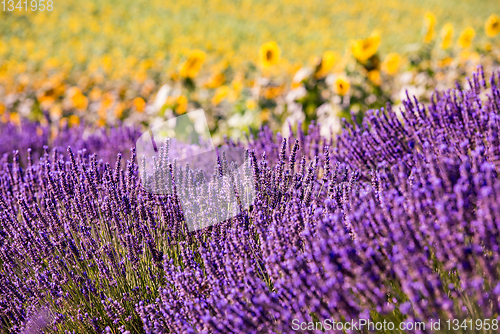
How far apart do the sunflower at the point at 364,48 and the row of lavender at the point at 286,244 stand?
199 cm

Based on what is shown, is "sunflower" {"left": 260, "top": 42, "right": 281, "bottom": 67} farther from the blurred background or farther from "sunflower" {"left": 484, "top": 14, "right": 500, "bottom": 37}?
"sunflower" {"left": 484, "top": 14, "right": 500, "bottom": 37}

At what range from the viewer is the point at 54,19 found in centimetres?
1549

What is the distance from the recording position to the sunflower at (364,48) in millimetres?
4363

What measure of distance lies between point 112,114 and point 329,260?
616 cm

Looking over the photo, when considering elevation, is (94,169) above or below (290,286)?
above

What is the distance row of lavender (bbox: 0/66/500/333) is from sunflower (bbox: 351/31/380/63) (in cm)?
199

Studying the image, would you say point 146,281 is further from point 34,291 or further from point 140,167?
point 140,167

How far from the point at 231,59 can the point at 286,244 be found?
9479mm

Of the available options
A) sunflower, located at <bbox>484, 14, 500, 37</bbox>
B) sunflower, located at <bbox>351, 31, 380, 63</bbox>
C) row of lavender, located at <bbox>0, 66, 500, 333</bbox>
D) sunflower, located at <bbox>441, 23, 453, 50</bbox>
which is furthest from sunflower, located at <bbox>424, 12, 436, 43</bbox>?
row of lavender, located at <bbox>0, 66, 500, 333</bbox>

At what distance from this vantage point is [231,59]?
34.3ft

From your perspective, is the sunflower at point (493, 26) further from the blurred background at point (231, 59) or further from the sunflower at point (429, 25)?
the sunflower at point (429, 25)

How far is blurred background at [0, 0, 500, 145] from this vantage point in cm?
454

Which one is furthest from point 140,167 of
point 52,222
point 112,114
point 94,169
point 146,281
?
point 112,114

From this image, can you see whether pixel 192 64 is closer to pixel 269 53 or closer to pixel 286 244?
pixel 269 53
